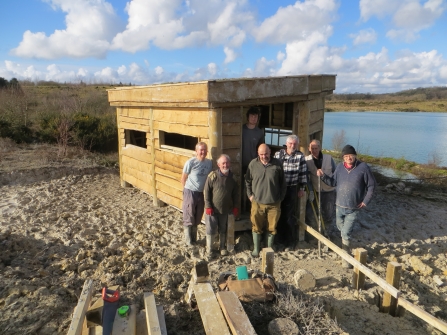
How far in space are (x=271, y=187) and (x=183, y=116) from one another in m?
2.11

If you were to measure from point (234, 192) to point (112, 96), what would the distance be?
15.8ft

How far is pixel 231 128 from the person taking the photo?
5.24 meters

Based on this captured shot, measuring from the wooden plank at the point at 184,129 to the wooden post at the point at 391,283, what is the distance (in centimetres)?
316

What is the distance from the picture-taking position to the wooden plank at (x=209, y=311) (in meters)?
2.82

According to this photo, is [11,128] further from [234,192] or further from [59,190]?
[234,192]

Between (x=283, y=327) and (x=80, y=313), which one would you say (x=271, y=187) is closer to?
(x=283, y=327)

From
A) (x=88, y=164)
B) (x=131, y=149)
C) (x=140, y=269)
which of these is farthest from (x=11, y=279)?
(x=88, y=164)

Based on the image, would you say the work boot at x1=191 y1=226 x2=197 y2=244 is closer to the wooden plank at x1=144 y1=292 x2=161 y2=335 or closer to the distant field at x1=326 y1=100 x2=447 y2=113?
the wooden plank at x1=144 y1=292 x2=161 y2=335

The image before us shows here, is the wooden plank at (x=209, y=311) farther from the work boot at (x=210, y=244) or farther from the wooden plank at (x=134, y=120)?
the wooden plank at (x=134, y=120)

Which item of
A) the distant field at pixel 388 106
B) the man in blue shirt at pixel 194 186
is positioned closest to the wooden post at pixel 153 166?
the man in blue shirt at pixel 194 186

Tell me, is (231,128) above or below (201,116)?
below

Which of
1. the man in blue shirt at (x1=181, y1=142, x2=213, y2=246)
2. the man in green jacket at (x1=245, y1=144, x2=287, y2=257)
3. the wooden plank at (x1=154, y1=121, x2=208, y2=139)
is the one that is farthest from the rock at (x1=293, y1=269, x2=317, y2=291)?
the wooden plank at (x1=154, y1=121, x2=208, y2=139)

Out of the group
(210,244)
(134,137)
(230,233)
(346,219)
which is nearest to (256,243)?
(230,233)

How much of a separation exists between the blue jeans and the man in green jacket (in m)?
1.00
